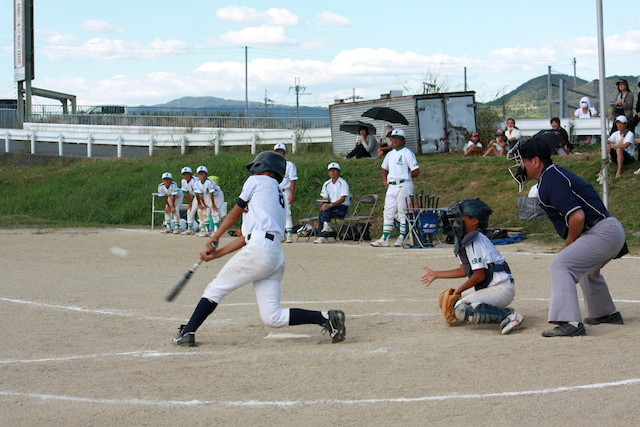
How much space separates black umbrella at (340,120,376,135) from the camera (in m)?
25.6

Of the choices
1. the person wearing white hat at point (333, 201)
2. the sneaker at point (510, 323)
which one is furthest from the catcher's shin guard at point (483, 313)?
the person wearing white hat at point (333, 201)

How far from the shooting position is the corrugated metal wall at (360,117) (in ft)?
84.2

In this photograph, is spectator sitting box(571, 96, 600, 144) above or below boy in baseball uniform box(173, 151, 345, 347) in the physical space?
above

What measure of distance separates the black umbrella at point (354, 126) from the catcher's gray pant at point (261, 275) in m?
18.1

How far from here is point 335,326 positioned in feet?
25.9

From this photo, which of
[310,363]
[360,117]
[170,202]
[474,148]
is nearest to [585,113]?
[474,148]

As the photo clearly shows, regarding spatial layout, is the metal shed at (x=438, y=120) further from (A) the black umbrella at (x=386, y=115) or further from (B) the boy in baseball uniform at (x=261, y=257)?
(B) the boy in baseball uniform at (x=261, y=257)

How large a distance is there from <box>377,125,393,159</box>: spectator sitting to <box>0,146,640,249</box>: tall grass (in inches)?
20.9

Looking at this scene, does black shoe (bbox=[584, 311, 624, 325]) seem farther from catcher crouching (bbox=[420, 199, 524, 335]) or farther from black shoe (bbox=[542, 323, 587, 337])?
catcher crouching (bbox=[420, 199, 524, 335])

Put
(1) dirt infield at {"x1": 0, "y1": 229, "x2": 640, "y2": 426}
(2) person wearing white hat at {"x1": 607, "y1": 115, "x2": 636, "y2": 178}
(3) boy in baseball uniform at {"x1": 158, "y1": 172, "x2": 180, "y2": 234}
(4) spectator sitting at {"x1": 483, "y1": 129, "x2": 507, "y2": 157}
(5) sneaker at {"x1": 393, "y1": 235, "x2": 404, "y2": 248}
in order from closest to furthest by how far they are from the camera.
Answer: (1) dirt infield at {"x1": 0, "y1": 229, "x2": 640, "y2": 426} < (5) sneaker at {"x1": 393, "y1": 235, "x2": 404, "y2": 248} < (2) person wearing white hat at {"x1": 607, "y1": 115, "x2": 636, "y2": 178} < (3) boy in baseball uniform at {"x1": 158, "y1": 172, "x2": 180, "y2": 234} < (4) spectator sitting at {"x1": 483, "y1": 129, "x2": 507, "y2": 157}

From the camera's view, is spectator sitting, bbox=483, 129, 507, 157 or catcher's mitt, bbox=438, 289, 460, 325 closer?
catcher's mitt, bbox=438, 289, 460, 325

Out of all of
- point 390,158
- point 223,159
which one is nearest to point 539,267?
point 390,158

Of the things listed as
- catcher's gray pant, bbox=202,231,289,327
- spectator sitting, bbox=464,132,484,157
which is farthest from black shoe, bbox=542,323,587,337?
spectator sitting, bbox=464,132,484,157

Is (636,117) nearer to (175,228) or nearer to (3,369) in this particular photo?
(175,228)
